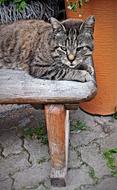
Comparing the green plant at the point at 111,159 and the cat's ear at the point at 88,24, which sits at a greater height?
the cat's ear at the point at 88,24

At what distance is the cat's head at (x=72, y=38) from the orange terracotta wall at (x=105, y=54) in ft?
0.95

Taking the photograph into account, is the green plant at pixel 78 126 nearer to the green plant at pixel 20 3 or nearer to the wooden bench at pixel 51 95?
the wooden bench at pixel 51 95

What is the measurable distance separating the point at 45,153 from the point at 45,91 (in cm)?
60

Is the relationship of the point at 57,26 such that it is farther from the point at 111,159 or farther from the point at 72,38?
the point at 111,159

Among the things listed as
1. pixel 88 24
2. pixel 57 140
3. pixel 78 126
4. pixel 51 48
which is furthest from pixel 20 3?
pixel 57 140

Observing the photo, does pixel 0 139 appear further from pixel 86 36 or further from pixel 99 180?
pixel 86 36

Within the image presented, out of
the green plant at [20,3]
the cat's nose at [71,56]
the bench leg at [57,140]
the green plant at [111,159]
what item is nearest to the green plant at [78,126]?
the green plant at [111,159]

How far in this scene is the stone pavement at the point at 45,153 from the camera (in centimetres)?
215

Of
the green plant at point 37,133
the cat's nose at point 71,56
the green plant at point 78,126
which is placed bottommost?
the green plant at point 37,133

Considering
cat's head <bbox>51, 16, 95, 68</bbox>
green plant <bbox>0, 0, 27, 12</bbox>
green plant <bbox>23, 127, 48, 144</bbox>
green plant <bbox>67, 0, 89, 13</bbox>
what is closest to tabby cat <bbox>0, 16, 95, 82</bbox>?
cat's head <bbox>51, 16, 95, 68</bbox>

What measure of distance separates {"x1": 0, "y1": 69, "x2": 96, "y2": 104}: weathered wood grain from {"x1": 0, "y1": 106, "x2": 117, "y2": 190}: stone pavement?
0.51 metres

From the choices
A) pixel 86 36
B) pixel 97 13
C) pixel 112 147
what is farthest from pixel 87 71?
pixel 112 147

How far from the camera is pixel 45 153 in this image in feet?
7.76

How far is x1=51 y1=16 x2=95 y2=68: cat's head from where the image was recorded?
1.99 m
